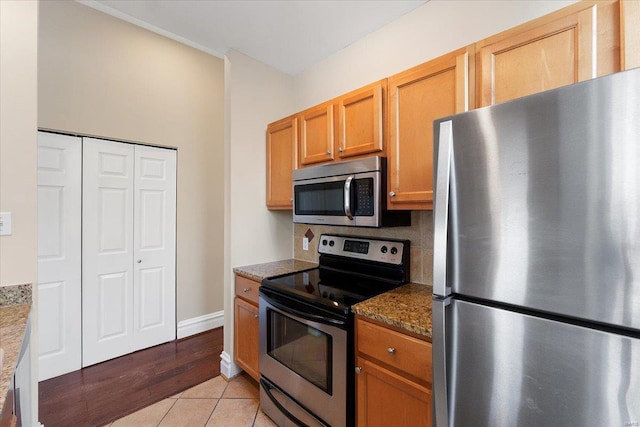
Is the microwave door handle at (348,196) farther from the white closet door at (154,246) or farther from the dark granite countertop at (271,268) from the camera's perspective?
the white closet door at (154,246)

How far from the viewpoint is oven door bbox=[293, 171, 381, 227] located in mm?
1639

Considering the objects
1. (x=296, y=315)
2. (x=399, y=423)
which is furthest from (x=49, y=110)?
(x=399, y=423)

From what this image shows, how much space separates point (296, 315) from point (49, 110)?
258 centimetres

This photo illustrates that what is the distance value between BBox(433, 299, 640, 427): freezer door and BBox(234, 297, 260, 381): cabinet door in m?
1.45

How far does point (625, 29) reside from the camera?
0.94 meters

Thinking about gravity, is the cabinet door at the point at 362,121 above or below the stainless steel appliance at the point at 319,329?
above

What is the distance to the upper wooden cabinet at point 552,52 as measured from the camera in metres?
0.99

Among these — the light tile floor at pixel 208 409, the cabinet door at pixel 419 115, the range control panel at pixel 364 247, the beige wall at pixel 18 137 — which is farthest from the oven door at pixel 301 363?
the beige wall at pixel 18 137

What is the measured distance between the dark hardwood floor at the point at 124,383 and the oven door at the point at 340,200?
1.65 m

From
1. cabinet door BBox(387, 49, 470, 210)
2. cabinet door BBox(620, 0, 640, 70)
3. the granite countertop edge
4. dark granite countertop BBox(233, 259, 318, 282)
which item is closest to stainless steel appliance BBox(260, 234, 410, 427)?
dark granite countertop BBox(233, 259, 318, 282)

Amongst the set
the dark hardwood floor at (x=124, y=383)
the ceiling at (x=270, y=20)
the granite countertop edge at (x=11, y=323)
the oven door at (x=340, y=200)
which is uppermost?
the ceiling at (x=270, y=20)

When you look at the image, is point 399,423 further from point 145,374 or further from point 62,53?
point 62,53

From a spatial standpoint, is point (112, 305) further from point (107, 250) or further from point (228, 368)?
point (228, 368)

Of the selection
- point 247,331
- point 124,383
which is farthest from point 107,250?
point 247,331
